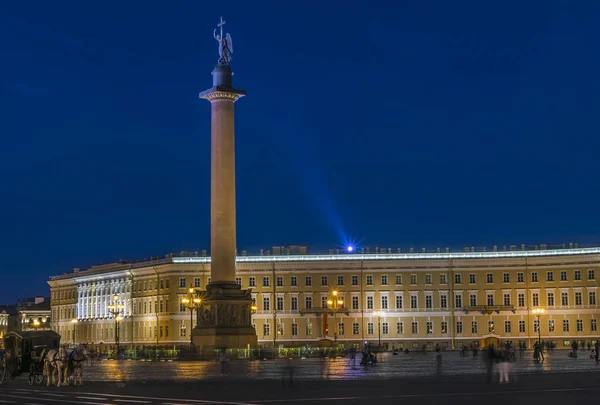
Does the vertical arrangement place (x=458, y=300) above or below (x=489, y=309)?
above

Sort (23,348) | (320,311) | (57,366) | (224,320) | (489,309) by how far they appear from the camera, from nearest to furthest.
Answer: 1. (57,366)
2. (23,348)
3. (224,320)
4. (489,309)
5. (320,311)

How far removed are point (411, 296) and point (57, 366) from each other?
8330cm

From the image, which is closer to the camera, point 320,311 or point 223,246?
point 223,246

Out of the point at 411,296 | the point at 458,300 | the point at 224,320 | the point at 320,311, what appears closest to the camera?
the point at 224,320

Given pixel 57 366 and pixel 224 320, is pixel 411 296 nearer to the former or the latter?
pixel 224 320

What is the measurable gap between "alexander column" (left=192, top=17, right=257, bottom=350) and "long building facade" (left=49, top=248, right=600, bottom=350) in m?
48.7

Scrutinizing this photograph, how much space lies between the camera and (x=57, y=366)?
3700 cm

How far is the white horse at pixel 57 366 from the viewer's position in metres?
36.9

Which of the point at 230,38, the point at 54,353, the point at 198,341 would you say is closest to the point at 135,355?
the point at 198,341

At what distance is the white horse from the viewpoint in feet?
121

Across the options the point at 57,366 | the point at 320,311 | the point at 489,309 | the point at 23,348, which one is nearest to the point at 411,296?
the point at 489,309

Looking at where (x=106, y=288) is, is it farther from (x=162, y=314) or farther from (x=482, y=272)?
(x=482, y=272)

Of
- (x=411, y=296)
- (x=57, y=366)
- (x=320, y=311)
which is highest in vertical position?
(x=411, y=296)

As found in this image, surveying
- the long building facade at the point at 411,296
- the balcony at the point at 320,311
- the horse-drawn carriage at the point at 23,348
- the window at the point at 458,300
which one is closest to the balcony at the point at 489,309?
the long building facade at the point at 411,296
